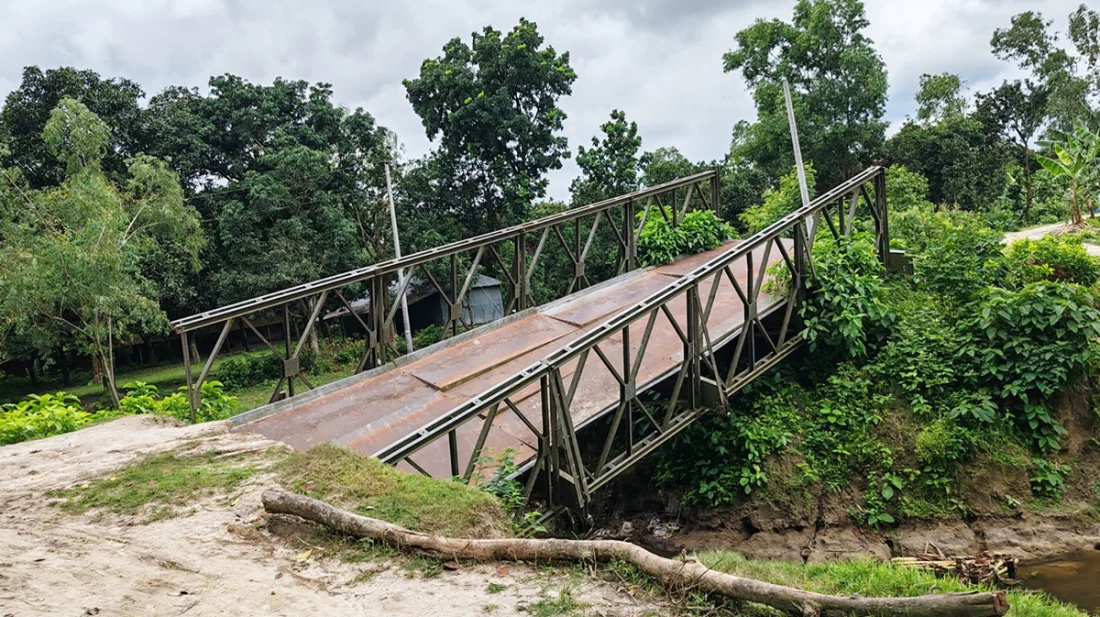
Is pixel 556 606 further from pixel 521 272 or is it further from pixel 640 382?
pixel 521 272

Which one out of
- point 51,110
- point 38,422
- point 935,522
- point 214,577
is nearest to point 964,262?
point 935,522

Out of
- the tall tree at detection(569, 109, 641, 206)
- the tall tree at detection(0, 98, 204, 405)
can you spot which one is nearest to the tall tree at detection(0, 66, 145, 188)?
the tall tree at detection(0, 98, 204, 405)

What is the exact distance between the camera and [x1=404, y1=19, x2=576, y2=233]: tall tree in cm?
2038

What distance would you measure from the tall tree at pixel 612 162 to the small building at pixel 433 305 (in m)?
4.68

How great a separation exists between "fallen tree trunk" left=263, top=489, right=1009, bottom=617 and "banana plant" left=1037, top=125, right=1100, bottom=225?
1717cm

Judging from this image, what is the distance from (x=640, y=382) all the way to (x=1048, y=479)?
3.84 metres

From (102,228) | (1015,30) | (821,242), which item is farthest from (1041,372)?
(1015,30)

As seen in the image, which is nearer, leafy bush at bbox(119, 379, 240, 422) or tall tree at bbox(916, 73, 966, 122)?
leafy bush at bbox(119, 379, 240, 422)

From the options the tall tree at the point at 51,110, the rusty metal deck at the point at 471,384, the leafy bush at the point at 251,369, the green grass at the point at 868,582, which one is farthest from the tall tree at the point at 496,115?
the green grass at the point at 868,582

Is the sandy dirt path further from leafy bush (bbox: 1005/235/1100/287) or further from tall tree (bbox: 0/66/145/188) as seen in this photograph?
tall tree (bbox: 0/66/145/188)

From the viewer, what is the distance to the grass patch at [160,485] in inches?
152

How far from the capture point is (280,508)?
3.58 meters

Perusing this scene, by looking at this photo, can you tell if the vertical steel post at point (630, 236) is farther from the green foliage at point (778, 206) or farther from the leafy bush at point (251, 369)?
the leafy bush at point (251, 369)

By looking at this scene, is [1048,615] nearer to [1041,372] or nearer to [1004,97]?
[1041,372]
